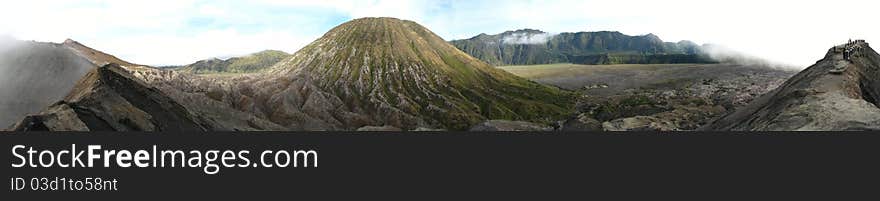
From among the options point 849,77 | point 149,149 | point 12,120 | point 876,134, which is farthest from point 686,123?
point 12,120

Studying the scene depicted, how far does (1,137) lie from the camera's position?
2795 cm

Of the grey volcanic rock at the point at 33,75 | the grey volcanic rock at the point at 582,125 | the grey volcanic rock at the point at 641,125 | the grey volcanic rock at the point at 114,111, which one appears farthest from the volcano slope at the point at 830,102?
the grey volcanic rock at the point at 33,75

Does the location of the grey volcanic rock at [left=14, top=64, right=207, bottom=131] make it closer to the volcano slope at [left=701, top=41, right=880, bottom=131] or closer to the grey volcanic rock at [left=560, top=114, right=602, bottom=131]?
the grey volcanic rock at [left=560, top=114, right=602, bottom=131]

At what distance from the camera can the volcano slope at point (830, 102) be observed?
1443 inches

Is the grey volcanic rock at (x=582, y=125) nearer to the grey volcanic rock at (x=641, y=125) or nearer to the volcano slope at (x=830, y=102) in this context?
the grey volcanic rock at (x=641, y=125)

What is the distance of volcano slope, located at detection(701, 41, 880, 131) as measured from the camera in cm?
3666

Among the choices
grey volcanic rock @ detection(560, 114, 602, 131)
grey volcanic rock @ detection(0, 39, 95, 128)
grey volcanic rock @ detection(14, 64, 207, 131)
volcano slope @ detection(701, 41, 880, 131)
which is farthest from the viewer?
grey volcanic rock @ detection(0, 39, 95, 128)

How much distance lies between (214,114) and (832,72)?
325 feet

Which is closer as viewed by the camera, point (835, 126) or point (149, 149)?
point (149, 149)

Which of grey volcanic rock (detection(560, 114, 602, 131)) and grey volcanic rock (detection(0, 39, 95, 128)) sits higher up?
grey volcanic rock (detection(0, 39, 95, 128))

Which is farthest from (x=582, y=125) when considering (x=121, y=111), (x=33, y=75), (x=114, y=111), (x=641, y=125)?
(x=33, y=75)

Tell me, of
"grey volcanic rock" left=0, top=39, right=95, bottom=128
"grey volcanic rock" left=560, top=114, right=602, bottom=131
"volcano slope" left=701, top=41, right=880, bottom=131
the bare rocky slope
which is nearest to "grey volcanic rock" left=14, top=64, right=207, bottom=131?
the bare rocky slope

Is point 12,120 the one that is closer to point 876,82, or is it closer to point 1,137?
point 1,137

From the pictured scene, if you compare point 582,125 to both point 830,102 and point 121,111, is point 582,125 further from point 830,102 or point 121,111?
point 121,111
